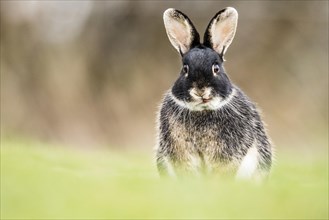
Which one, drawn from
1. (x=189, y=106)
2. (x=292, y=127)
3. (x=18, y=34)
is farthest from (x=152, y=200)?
(x=18, y=34)

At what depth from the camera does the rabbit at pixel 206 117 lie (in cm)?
492

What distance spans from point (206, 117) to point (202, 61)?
34cm

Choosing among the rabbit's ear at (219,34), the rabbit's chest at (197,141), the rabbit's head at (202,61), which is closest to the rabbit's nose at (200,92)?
the rabbit's head at (202,61)

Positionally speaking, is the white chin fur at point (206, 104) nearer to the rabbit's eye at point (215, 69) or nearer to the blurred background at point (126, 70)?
the rabbit's eye at point (215, 69)

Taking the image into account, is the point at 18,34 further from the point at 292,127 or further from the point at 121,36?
the point at 292,127

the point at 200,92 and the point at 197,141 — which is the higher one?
the point at 200,92

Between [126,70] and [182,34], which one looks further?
[126,70]

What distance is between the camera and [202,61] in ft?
16.2

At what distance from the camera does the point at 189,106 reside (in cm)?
494

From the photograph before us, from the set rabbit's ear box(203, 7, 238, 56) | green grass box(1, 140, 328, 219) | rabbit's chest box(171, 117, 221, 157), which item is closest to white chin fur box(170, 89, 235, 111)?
rabbit's chest box(171, 117, 221, 157)

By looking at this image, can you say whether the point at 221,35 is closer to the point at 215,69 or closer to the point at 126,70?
the point at 215,69

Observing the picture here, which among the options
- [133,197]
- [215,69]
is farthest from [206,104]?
[133,197]

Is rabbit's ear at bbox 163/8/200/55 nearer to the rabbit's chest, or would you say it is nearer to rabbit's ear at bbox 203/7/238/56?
rabbit's ear at bbox 203/7/238/56

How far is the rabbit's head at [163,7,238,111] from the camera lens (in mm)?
4875
